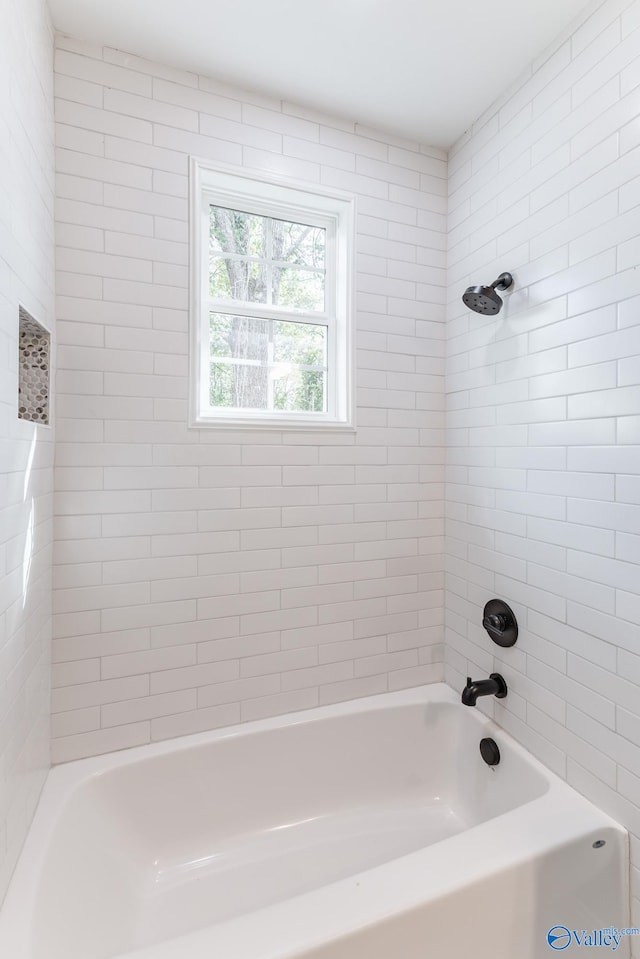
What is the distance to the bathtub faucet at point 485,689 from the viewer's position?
5.21 feet

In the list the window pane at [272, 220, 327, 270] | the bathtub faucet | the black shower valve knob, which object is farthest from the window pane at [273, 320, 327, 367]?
the bathtub faucet

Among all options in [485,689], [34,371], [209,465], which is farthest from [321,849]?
[34,371]

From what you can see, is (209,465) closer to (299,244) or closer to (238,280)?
(238,280)

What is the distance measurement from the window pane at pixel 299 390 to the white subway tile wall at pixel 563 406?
63 centimetres

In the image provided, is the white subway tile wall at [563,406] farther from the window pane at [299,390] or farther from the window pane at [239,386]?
the window pane at [239,386]

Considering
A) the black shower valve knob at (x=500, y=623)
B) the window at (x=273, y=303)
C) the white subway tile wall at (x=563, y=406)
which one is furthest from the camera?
the window at (x=273, y=303)

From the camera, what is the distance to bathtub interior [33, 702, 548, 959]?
4.40ft

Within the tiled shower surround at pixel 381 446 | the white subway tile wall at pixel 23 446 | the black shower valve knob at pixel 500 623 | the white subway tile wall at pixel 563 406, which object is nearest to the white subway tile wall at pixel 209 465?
the tiled shower surround at pixel 381 446

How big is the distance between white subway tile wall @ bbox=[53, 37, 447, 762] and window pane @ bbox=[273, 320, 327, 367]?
188 millimetres

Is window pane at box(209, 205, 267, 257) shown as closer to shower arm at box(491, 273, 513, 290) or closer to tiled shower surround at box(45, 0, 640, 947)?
tiled shower surround at box(45, 0, 640, 947)

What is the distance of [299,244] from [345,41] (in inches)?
25.8

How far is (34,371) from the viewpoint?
1.37m

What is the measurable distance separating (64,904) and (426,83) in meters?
2.79

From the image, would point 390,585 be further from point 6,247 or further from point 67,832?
point 6,247
